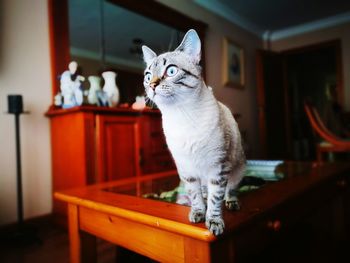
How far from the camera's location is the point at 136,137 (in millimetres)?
1626

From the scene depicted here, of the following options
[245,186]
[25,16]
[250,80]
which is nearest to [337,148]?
[250,80]

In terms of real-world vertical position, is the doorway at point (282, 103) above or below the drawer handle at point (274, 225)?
above

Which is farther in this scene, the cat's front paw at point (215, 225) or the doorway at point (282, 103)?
the doorway at point (282, 103)

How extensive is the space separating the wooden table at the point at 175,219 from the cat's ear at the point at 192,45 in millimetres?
290

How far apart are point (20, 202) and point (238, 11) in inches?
111

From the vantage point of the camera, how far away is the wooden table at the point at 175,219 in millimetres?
502

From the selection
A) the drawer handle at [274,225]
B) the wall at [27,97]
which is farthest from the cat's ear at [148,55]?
the wall at [27,97]

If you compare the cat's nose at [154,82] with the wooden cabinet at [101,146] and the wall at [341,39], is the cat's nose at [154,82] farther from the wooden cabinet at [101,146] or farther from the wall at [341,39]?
the wall at [341,39]

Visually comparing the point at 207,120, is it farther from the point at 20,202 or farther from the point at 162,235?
the point at 20,202

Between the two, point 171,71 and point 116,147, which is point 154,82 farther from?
point 116,147

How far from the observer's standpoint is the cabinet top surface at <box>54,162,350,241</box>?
1.69 feet

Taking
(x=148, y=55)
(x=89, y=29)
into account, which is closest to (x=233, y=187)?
(x=148, y=55)

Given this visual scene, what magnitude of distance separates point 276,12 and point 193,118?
10.9 ft

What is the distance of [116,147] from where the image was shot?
154cm
